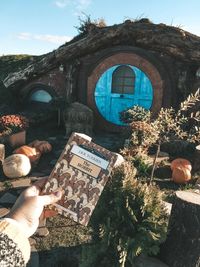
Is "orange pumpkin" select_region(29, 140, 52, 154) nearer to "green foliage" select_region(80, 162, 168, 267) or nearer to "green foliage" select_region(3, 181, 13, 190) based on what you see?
"green foliage" select_region(3, 181, 13, 190)

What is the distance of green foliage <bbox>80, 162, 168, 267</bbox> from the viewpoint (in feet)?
13.0

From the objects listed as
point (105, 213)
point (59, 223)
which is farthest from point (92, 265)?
point (59, 223)

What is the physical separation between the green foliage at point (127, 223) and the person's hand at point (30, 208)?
5.69 ft

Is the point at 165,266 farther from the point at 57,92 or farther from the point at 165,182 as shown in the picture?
the point at 57,92

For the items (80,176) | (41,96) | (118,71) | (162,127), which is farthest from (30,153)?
(80,176)

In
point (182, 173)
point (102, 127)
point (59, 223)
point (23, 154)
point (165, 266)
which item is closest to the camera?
point (165, 266)

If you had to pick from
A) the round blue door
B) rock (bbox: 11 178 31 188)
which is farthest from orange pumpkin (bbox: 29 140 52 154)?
the round blue door

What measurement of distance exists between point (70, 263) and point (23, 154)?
449 centimetres

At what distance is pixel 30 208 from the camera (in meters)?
2.22

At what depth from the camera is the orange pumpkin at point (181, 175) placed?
830 centimetres

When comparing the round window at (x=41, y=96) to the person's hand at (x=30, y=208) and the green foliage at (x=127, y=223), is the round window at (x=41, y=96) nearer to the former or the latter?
the green foliage at (x=127, y=223)

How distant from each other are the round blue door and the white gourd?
17.2 feet

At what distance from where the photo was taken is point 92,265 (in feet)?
13.6

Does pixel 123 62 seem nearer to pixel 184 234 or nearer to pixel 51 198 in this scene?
pixel 184 234
